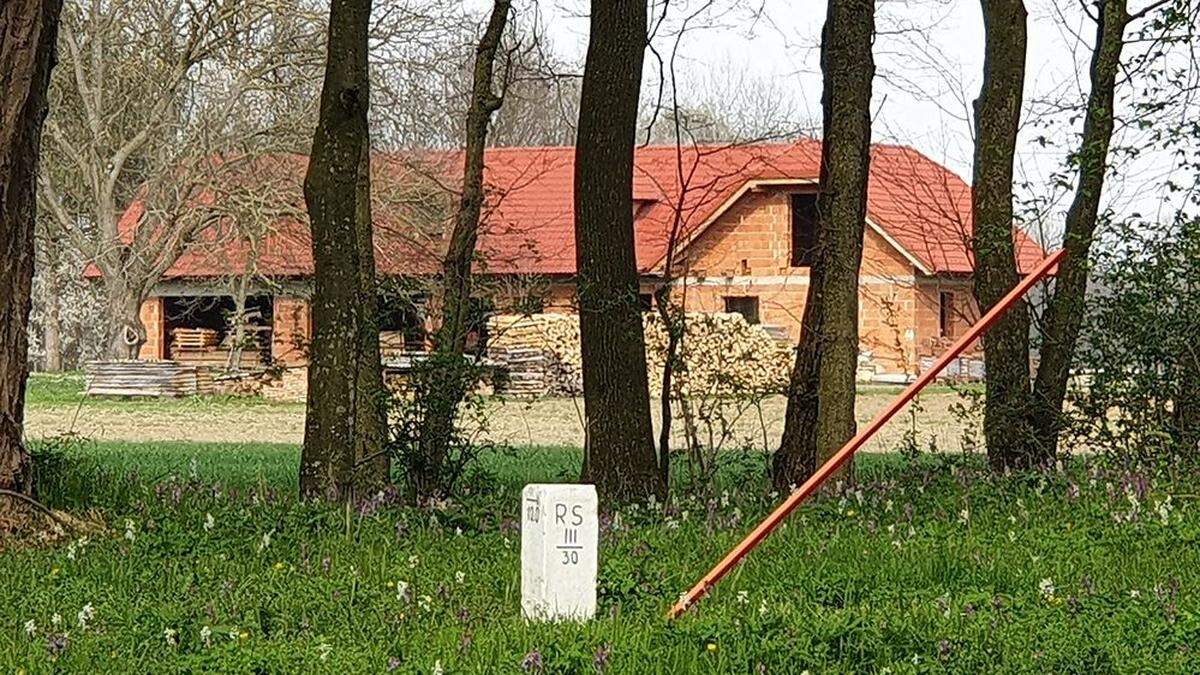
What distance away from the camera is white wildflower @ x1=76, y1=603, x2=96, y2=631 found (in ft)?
21.8

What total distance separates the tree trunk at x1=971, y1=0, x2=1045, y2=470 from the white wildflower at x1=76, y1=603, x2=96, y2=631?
30.6 feet

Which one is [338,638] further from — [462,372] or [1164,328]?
[1164,328]

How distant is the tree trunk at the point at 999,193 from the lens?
14.9 metres

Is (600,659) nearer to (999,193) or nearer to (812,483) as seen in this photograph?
(812,483)

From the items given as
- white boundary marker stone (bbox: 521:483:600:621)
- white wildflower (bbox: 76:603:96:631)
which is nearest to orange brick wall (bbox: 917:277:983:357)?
white boundary marker stone (bbox: 521:483:600:621)

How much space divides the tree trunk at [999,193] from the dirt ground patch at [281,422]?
365 inches

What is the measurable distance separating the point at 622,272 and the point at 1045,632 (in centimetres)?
737

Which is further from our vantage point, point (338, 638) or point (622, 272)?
point (622, 272)

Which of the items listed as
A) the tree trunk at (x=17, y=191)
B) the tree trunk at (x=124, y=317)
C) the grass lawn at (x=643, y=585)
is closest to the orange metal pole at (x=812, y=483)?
the grass lawn at (x=643, y=585)

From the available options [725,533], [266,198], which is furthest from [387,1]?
[725,533]

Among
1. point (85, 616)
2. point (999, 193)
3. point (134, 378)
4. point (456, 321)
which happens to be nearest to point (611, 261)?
point (456, 321)

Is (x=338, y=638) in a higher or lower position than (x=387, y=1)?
lower

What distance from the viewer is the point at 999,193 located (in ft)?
51.1

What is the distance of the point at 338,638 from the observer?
632 centimetres
